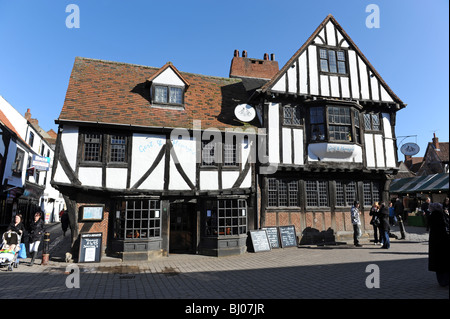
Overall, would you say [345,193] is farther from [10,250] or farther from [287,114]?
[10,250]

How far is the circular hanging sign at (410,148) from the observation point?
59.1 ft

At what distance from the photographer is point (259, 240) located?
12078 millimetres

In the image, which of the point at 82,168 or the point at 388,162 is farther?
the point at 388,162

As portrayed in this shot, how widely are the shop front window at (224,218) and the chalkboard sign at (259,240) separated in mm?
521

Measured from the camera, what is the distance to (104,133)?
11.4 metres

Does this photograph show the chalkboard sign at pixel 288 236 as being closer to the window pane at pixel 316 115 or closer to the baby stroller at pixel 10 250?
the window pane at pixel 316 115

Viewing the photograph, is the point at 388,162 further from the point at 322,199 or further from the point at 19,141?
the point at 19,141

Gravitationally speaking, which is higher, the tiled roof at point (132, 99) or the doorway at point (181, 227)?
the tiled roof at point (132, 99)

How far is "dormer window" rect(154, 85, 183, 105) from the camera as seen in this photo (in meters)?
13.2

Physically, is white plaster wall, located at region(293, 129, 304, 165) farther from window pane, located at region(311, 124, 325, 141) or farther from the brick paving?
the brick paving

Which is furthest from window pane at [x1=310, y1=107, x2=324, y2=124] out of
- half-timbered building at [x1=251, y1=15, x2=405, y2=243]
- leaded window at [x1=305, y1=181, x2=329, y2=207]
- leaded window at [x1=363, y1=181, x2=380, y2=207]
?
leaded window at [x1=363, y1=181, x2=380, y2=207]

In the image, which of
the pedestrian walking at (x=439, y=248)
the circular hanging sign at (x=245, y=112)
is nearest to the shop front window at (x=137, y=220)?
the circular hanging sign at (x=245, y=112)
